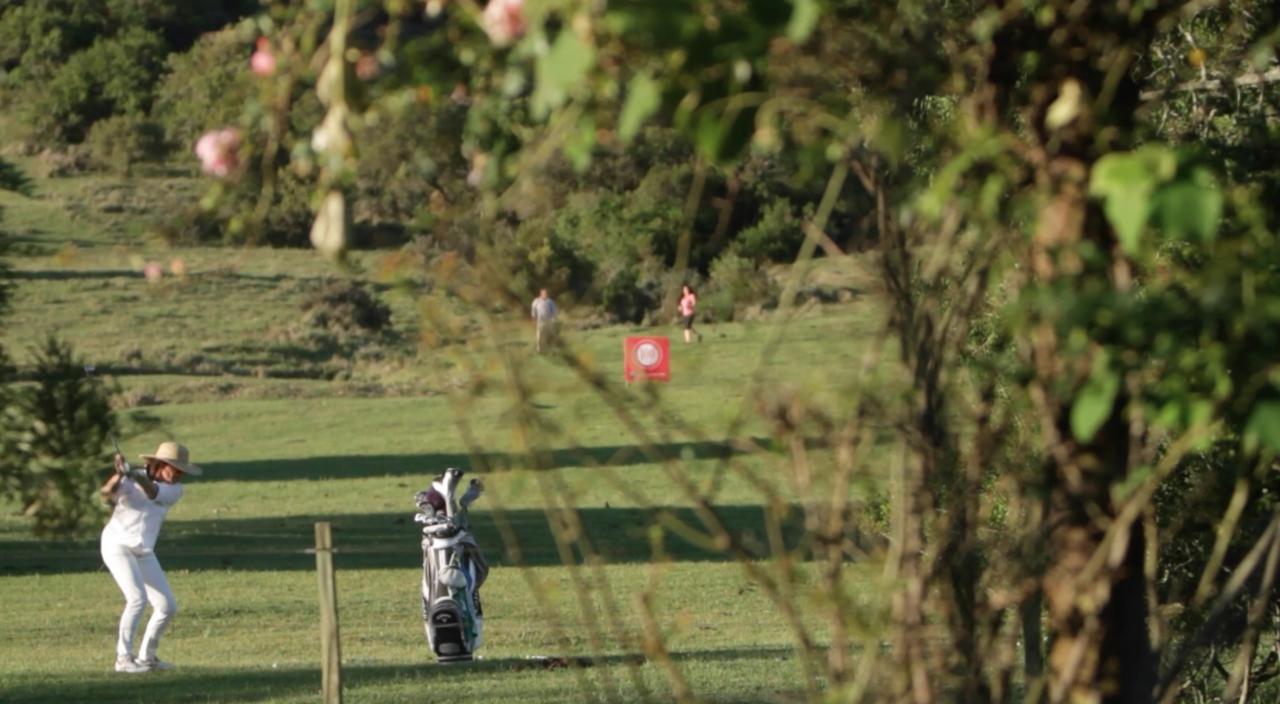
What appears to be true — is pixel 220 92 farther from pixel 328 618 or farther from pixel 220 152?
pixel 328 618

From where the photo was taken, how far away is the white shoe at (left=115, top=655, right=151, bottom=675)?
14227 millimetres

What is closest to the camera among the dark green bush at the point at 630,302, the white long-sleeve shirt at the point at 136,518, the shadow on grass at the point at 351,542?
the white long-sleeve shirt at the point at 136,518

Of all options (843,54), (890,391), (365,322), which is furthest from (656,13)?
(365,322)

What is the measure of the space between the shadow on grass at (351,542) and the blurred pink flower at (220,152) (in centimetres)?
1721

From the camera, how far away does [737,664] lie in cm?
1441

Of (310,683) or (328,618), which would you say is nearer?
(328,618)

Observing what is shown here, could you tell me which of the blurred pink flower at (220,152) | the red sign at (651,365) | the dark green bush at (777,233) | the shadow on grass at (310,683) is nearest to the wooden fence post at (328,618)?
the red sign at (651,365)

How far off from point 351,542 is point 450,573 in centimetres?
1000

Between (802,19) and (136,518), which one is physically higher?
(136,518)

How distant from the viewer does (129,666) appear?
46.8 feet

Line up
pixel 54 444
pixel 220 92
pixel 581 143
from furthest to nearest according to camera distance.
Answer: pixel 220 92, pixel 54 444, pixel 581 143

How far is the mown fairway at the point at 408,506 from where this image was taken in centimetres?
402

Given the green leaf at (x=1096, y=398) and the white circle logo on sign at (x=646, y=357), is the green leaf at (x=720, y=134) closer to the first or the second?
the green leaf at (x=1096, y=398)

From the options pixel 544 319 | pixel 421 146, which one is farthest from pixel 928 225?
pixel 421 146
